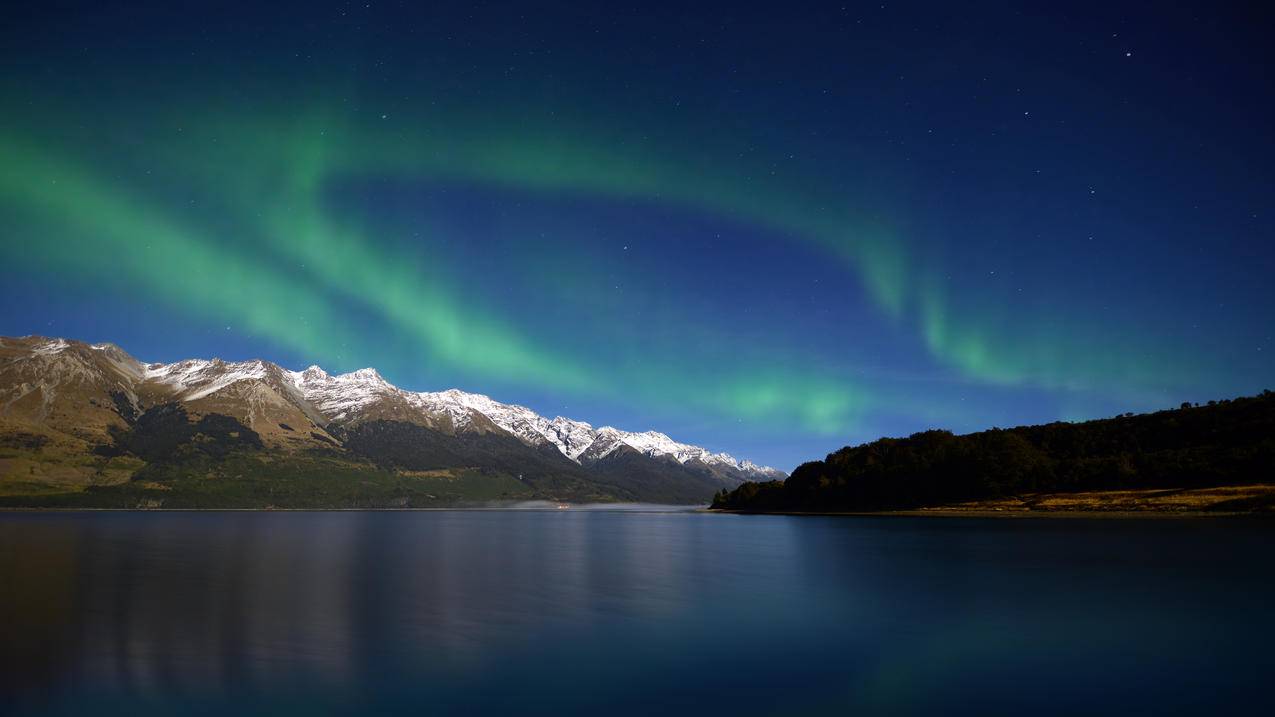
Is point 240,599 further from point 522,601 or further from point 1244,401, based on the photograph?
point 1244,401

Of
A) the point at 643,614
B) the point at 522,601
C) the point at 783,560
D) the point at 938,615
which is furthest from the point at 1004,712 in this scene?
the point at 783,560

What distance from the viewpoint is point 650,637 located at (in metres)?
36.8

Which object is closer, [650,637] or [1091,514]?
[650,637]

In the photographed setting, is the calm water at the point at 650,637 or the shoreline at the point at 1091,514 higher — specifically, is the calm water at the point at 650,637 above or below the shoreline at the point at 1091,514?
above

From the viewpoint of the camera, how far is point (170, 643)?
34.5 metres

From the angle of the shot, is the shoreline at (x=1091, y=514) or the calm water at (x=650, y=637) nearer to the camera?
the calm water at (x=650, y=637)

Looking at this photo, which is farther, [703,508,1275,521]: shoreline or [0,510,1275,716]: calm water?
[703,508,1275,521]: shoreline

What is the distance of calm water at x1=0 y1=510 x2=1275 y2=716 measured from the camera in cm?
2525

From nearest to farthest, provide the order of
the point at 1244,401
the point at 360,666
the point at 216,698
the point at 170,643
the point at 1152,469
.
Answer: the point at 216,698, the point at 360,666, the point at 170,643, the point at 1152,469, the point at 1244,401

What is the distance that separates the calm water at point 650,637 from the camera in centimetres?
2525

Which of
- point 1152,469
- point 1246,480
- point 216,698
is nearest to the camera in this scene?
point 216,698

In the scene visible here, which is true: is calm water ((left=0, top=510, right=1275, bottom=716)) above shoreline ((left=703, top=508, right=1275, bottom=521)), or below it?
above

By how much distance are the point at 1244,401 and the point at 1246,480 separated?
45.0m

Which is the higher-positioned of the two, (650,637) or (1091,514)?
(650,637)
